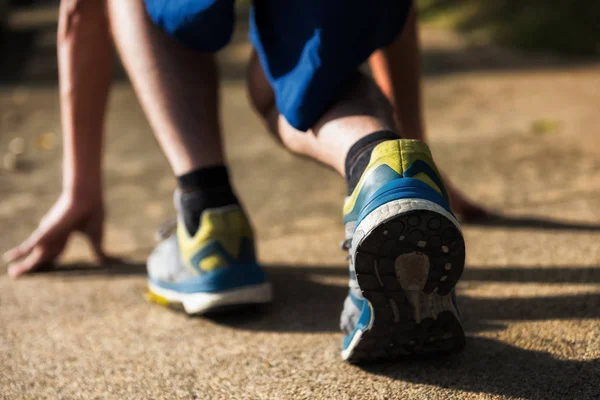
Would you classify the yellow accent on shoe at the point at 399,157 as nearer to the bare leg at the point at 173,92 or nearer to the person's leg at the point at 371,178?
the person's leg at the point at 371,178

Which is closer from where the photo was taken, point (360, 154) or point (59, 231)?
point (360, 154)

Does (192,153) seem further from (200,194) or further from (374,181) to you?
(374,181)

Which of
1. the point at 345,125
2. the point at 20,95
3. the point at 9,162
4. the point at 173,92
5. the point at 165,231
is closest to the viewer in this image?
the point at 345,125

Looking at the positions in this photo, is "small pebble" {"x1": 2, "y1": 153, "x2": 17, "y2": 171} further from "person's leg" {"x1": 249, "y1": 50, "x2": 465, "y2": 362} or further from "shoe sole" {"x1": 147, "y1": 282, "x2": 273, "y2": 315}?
"person's leg" {"x1": 249, "y1": 50, "x2": 465, "y2": 362}

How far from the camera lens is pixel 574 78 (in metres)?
3.63

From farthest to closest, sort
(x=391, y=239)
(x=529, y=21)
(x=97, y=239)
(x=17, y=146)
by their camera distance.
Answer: (x=529, y=21), (x=17, y=146), (x=97, y=239), (x=391, y=239)

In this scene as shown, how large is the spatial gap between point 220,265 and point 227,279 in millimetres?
34

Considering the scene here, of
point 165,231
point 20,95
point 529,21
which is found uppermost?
point 165,231

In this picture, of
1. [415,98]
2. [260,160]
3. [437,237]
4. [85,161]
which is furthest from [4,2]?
[437,237]

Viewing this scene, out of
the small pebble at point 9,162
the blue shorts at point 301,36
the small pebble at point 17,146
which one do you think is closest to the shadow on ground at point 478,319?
the blue shorts at point 301,36

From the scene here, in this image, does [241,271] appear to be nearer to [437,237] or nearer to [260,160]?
[437,237]

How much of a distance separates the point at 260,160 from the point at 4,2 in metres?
3.58

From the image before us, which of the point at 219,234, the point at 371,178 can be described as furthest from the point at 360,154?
the point at 219,234

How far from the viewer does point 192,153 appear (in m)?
1.70
